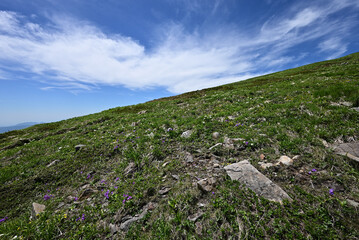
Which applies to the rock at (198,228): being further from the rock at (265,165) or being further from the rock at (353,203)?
the rock at (353,203)

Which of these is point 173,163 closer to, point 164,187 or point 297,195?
point 164,187

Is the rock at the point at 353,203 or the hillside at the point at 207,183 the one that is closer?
the rock at the point at 353,203

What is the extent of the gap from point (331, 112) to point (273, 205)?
6.87 metres

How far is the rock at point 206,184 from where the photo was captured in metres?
4.46

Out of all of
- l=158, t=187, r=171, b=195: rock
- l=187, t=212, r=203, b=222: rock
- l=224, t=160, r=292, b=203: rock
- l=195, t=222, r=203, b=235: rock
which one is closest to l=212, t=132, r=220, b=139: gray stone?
l=224, t=160, r=292, b=203: rock

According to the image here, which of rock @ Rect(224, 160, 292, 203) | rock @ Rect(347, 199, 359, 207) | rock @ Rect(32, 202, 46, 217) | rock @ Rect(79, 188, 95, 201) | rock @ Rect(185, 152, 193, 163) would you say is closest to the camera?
rock @ Rect(347, 199, 359, 207)

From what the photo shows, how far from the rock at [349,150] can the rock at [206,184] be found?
4.55 meters

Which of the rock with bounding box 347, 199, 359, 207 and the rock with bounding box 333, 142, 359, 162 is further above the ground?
the rock with bounding box 333, 142, 359, 162

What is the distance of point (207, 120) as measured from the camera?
996cm

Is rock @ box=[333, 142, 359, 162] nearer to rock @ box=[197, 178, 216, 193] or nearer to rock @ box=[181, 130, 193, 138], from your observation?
rock @ box=[197, 178, 216, 193]

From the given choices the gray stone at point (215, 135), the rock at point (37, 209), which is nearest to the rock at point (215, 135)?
the gray stone at point (215, 135)

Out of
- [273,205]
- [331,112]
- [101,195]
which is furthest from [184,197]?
[331,112]

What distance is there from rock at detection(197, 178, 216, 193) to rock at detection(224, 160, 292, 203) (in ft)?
2.34

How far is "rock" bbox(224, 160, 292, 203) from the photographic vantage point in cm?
394
